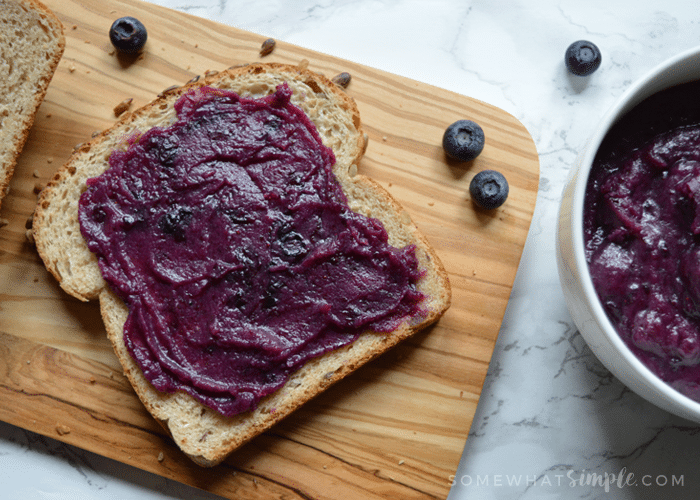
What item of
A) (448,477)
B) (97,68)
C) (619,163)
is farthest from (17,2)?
(448,477)

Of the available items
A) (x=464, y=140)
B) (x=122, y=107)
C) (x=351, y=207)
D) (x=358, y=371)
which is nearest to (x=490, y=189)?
(x=464, y=140)

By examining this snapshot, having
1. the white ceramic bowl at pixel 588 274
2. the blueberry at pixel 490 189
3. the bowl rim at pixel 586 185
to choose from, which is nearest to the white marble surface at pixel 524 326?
the blueberry at pixel 490 189

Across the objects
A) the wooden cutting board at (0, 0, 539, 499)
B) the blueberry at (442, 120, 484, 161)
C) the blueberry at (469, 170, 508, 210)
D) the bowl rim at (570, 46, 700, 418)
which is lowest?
the wooden cutting board at (0, 0, 539, 499)

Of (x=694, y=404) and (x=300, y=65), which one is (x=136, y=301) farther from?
(x=694, y=404)

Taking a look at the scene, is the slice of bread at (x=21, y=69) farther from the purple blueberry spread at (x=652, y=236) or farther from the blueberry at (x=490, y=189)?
the purple blueberry spread at (x=652, y=236)

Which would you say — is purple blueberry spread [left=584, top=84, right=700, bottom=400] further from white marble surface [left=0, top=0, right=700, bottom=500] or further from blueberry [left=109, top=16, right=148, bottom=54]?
blueberry [left=109, top=16, right=148, bottom=54]

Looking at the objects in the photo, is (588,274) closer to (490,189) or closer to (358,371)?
(490,189)

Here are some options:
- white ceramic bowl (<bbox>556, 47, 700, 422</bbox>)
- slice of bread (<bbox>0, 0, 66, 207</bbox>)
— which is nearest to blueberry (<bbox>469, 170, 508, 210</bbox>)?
white ceramic bowl (<bbox>556, 47, 700, 422</bbox>)
